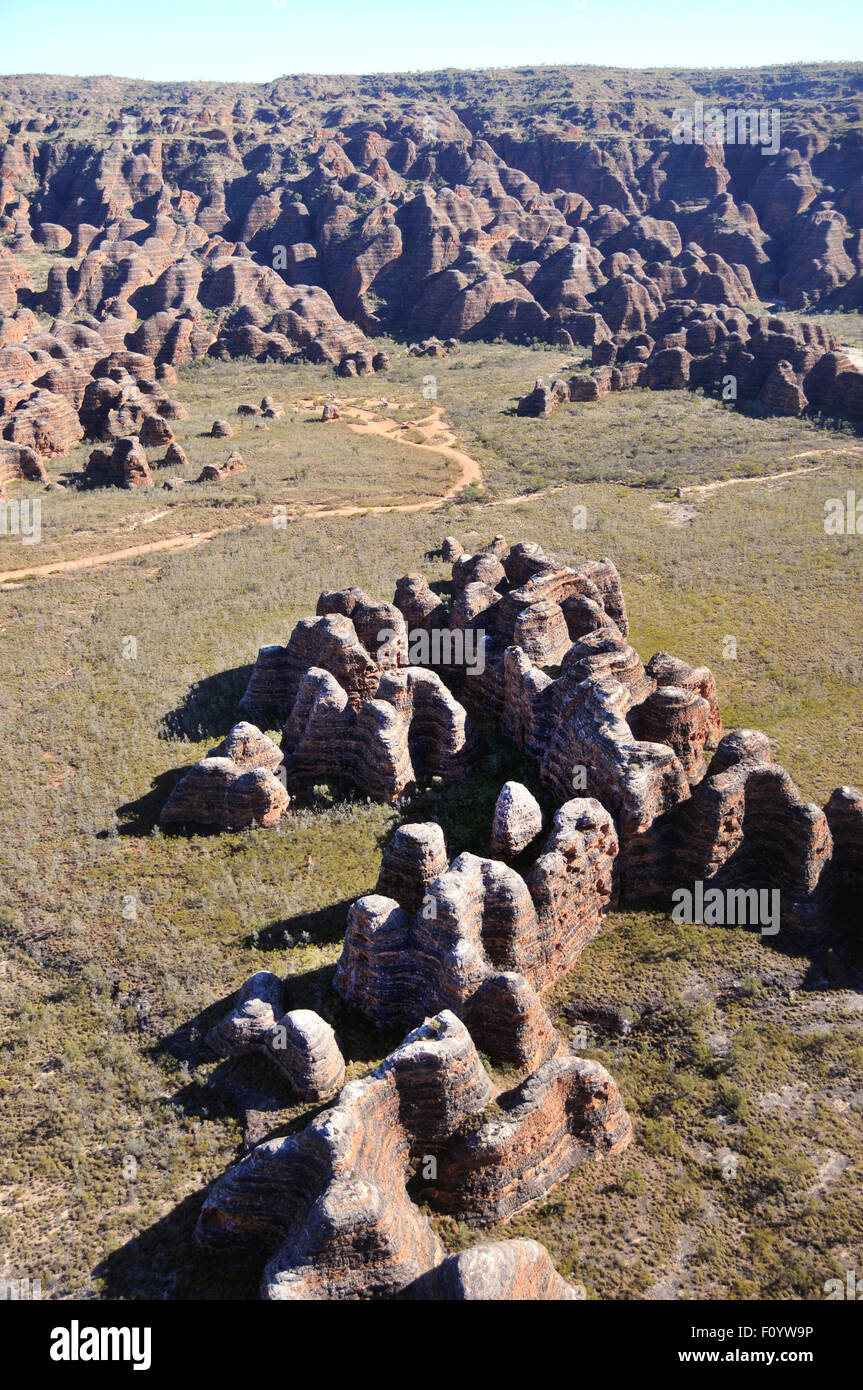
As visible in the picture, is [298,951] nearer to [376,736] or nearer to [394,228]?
[376,736]

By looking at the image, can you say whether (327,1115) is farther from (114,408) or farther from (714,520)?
(114,408)

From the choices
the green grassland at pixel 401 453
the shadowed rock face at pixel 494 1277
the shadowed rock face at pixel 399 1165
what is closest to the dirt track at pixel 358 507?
the green grassland at pixel 401 453

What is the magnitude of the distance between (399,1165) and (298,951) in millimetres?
5802

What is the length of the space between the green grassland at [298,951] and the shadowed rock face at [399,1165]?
1.79 feet

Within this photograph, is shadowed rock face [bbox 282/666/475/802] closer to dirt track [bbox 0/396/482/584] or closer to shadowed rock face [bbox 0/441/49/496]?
dirt track [bbox 0/396/482/584]

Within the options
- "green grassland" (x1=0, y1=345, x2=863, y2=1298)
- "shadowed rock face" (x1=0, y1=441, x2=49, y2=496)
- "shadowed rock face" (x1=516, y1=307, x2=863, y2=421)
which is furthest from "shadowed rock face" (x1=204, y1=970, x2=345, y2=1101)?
"shadowed rock face" (x1=516, y1=307, x2=863, y2=421)

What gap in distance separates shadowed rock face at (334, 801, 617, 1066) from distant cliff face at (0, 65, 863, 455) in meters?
48.2

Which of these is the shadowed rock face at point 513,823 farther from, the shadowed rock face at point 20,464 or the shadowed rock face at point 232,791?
the shadowed rock face at point 20,464

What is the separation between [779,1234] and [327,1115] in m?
6.65

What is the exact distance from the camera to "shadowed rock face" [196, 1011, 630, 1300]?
10445 mm

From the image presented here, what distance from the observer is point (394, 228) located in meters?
91.1

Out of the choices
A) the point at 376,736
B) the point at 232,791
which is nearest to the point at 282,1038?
the point at 232,791

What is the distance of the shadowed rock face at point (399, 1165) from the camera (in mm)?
10445

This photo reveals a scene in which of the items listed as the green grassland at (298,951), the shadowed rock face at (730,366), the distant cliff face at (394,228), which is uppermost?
the distant cliff face at (394,228)
